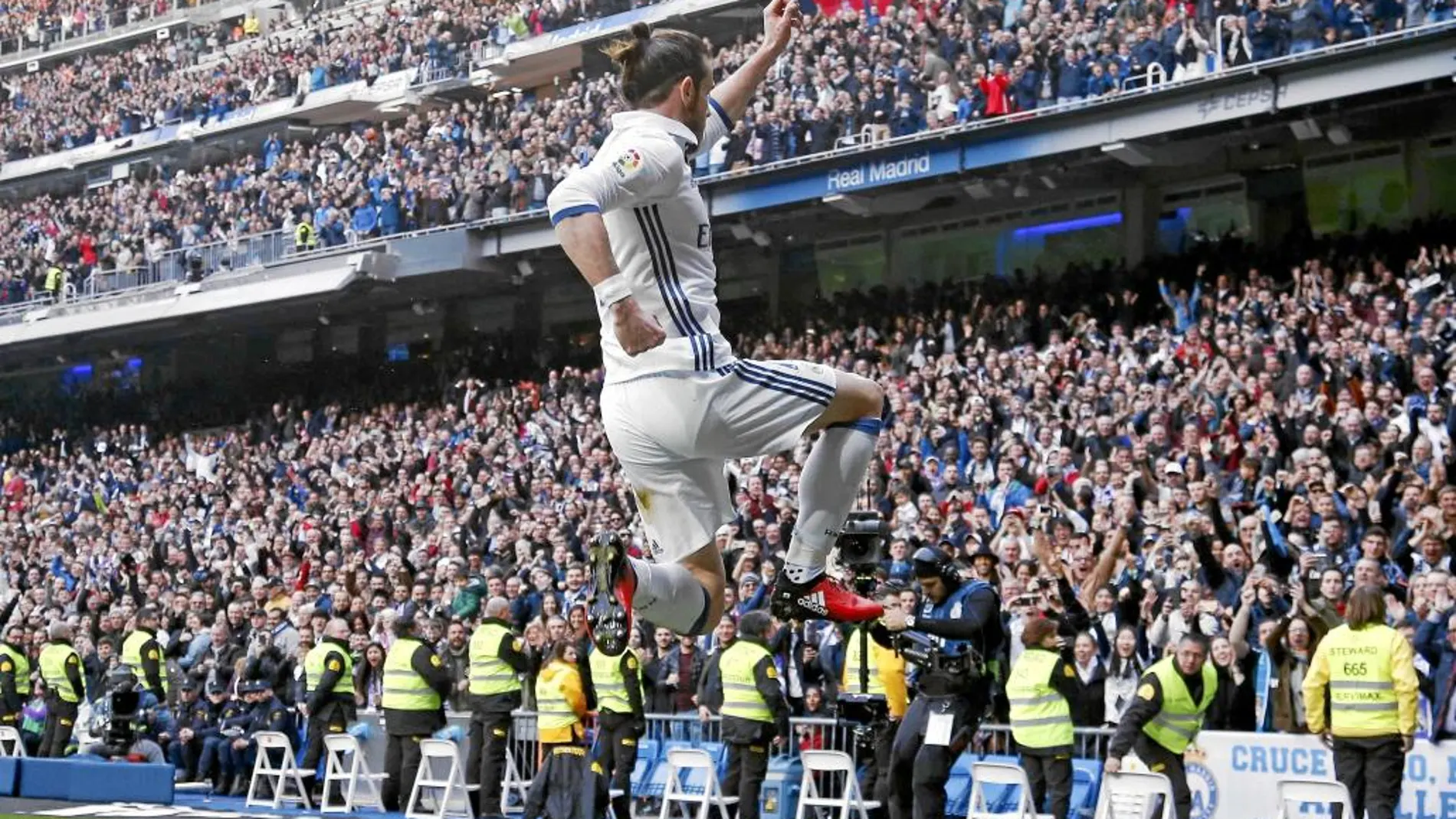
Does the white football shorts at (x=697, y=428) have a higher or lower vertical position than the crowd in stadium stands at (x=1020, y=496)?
lower

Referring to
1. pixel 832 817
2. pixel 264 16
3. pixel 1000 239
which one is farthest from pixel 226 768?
pixel 264 16

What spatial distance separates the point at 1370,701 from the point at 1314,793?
656 mm

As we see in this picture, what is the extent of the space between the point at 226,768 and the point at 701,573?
15.6 meters

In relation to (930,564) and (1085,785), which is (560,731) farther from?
(930,564)

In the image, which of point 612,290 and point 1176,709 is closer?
point 612,290

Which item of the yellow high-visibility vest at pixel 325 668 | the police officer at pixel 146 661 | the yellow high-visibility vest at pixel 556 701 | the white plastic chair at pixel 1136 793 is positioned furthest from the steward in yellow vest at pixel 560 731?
the police officer at pixel 146 661

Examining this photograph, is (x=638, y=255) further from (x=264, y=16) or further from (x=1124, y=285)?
(x=264, y=16)

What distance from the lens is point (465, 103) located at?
3662 centimetres

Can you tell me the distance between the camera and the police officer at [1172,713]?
41.3 ft

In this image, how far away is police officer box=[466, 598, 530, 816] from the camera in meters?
16.4

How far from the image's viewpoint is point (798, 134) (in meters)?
26.5

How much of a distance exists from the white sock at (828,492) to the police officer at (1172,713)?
21.7ft

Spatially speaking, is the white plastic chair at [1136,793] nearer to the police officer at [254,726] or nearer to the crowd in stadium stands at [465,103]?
the police officer at [254,726]

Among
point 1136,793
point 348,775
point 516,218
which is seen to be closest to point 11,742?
point 348,775
